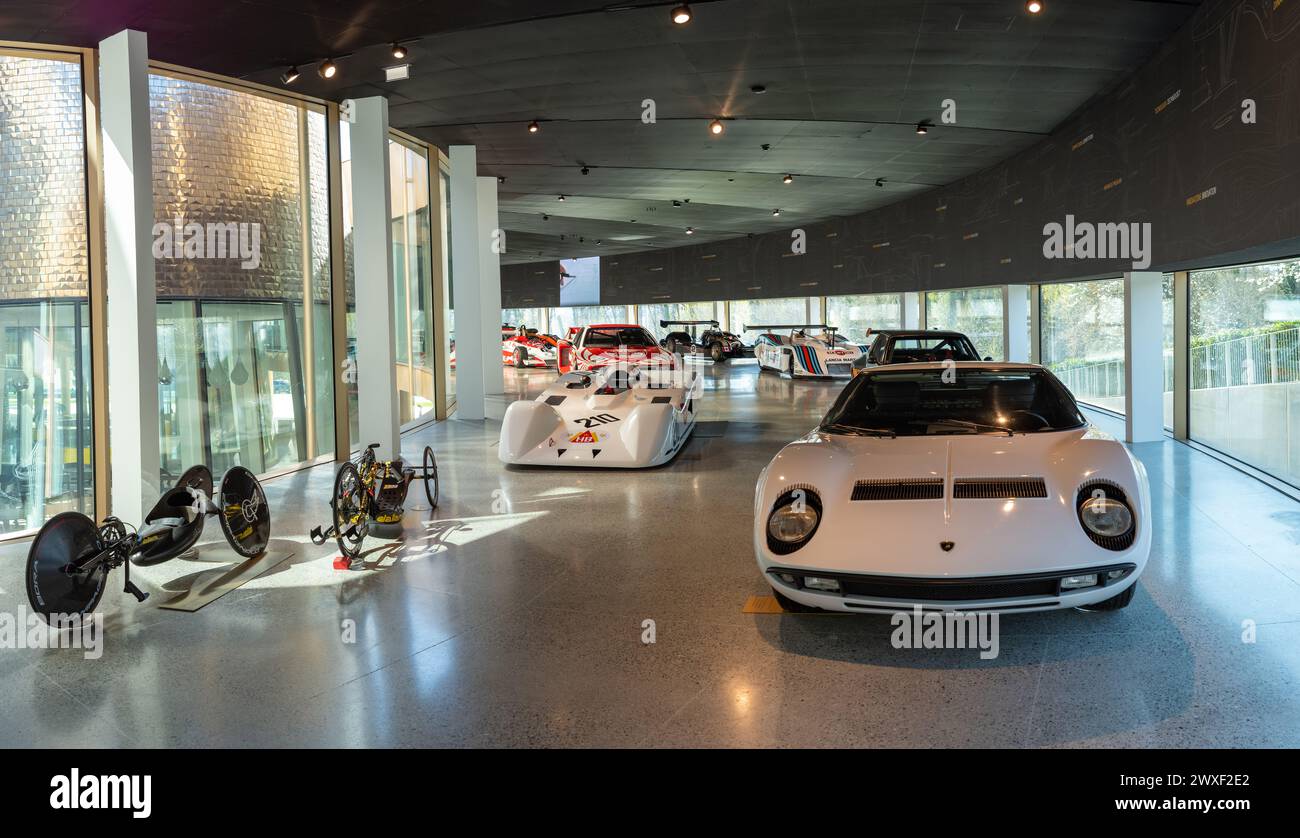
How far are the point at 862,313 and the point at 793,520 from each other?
71.5ft

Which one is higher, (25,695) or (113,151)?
(113,151)

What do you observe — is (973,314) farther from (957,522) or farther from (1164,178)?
(957,522)

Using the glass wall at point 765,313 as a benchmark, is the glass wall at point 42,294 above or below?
below

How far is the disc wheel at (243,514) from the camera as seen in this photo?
4.97 metres

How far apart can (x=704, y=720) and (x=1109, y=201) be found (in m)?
8.81

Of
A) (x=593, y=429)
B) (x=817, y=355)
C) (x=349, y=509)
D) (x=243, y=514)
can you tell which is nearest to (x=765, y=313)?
(x=817, y=355)

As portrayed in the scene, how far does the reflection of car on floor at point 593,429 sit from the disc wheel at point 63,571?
167 inches

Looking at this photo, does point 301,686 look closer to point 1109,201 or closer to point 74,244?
point 74,244

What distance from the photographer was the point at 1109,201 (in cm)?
969

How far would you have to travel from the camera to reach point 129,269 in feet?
18.4

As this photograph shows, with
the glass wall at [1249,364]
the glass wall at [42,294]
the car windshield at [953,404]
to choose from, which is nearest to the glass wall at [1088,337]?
the glass wall at [1249,364]

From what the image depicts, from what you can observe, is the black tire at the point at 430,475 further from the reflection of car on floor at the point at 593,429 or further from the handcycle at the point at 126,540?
the reflection of car on floor at the point at 593,429

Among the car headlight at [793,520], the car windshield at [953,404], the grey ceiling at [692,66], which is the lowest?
the car headlight at [793,520]
